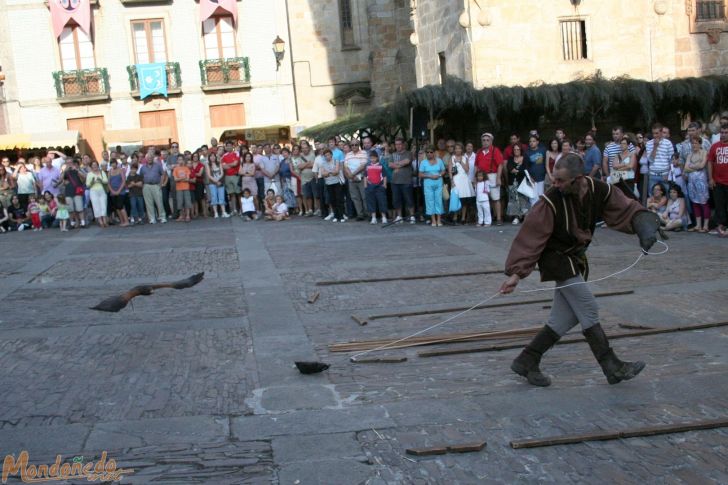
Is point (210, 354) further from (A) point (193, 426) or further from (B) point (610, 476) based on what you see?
(B) point (610, 476)

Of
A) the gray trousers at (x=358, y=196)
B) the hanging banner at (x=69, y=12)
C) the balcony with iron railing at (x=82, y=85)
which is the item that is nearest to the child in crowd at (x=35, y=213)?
the gray trousers at (x=358, y=196)

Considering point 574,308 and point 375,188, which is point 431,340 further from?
point 375,188

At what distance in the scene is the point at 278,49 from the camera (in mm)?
33000

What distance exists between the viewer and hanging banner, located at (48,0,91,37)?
3189 centimetres

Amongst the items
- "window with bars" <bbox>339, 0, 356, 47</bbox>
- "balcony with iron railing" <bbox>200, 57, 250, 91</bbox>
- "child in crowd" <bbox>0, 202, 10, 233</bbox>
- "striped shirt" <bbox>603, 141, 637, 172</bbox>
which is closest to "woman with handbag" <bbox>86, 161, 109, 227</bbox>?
"child in crowd" <bbox>0, 202, 10, 233</bbox>

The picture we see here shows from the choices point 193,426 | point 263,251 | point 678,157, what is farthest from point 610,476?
point 678,157

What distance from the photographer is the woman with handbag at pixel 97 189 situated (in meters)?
19.5

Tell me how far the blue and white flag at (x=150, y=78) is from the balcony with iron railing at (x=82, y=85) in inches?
53.2

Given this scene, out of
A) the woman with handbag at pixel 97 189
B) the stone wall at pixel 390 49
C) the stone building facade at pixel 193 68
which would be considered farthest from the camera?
the stone building facade at pixel 193 68

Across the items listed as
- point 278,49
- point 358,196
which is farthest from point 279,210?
point 278,49

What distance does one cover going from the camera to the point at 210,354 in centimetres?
720

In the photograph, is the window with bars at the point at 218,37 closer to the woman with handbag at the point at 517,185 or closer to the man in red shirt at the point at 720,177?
the woman with handbag at the point at 517,185

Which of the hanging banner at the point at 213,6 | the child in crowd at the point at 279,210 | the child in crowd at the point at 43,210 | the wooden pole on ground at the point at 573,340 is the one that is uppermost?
the hanging banner at the point at 213,6

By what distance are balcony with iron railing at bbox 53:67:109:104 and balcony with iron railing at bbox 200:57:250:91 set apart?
3862 mm
